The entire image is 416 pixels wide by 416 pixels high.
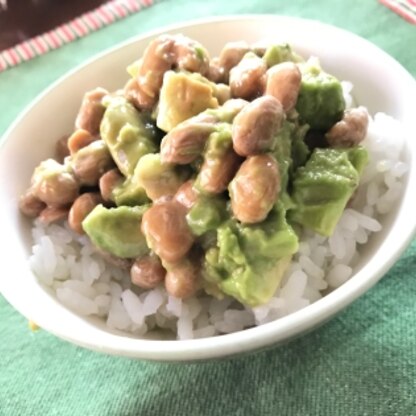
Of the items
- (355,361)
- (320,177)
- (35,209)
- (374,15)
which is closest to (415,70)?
(374,15)

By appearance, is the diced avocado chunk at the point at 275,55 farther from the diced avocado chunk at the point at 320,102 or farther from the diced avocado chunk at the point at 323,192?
the diced avocado chunk at the point at 323,192

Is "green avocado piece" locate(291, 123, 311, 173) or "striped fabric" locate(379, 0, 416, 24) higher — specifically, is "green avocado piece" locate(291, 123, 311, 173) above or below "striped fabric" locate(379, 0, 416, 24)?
above

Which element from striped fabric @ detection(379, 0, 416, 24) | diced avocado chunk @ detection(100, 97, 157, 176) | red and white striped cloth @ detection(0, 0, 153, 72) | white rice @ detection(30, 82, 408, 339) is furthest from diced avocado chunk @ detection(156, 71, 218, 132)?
red and white striped cloth @ detection(0, 0, 153, 72)

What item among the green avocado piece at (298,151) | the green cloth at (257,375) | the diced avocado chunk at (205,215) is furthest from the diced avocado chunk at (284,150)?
the green cloth at (257,375)

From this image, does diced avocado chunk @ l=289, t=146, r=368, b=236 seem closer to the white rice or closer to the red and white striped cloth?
the white rice

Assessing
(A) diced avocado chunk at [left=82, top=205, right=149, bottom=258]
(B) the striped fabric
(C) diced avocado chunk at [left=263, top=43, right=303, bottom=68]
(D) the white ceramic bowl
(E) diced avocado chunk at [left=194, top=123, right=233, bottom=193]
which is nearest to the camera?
(D) the white ceramic bowl
